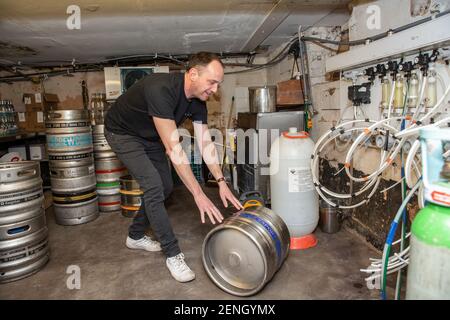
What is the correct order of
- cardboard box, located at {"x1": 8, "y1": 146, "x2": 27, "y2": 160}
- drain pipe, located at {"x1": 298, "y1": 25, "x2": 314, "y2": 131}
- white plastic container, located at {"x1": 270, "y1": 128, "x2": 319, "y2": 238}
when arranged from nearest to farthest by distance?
white plastic container, located at {"x1": 270, "y1": 128, "x2": 319, "y2": 238} < drain pipe, located at {"x1": 298, "y1": 25, "x2": 314, "y2": 131} < cardboard box, located at {"x1": 8, "y1": 146, "x2": 27, "y2": 160}

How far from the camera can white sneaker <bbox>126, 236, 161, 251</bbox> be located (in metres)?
2.29

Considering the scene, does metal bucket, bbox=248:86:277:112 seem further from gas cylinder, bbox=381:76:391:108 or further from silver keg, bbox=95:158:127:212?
silver keg, bbox=95:158:127:212

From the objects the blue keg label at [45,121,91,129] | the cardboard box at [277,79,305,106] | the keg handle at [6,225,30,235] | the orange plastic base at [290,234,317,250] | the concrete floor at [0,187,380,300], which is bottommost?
the concrete floor at [0,187,380,300]

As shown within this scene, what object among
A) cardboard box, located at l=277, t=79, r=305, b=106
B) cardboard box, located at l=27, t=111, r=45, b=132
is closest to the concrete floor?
cardboard box, located at l=277, t=79, r=305, b=106

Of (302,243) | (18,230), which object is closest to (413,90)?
(302,243)

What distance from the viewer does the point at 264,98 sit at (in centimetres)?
320

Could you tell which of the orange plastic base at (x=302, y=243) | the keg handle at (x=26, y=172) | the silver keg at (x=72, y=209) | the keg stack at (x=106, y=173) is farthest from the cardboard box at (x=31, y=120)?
the orange plastic base at (x=302, y=243)

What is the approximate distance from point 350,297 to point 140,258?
4.56ft

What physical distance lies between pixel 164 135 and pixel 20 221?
1100mm

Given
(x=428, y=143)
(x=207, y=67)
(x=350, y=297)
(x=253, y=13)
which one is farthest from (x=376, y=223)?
(x=253, y=13)

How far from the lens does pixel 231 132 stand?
12.9 feet

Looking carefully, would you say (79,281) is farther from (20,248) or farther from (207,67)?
(207,67)

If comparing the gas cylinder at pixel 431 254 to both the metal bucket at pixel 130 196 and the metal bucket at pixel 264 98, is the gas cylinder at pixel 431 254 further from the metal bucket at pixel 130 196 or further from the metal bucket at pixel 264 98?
the metal bucket at pixel 130 196

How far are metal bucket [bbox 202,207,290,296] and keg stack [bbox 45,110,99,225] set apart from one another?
1.72 m
